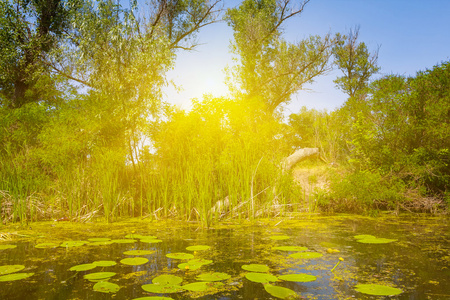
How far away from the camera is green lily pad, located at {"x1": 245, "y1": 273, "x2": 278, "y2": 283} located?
2.23 m

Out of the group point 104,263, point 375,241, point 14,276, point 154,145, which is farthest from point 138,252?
point 154,145

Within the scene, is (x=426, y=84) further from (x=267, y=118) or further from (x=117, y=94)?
(x=267, y=118)

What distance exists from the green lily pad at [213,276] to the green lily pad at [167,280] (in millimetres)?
170

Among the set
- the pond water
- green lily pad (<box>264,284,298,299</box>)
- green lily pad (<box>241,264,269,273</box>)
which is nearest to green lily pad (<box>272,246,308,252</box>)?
the pond water

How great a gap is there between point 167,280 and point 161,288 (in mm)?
140

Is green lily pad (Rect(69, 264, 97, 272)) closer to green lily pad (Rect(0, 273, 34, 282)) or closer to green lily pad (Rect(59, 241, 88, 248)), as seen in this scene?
green lily pad (Rect(0, 273, 34, 282))

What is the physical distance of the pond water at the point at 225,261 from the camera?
2.10m

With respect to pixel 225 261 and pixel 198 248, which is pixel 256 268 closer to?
pixel 225 261

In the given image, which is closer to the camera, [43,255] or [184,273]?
[184,273]

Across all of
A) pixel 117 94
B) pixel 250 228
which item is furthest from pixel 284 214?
pixel 117 94

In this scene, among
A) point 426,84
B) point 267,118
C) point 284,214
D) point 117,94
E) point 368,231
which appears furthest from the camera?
point 267,118

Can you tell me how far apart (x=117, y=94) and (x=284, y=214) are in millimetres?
5606

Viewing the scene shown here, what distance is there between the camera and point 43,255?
3.03 m

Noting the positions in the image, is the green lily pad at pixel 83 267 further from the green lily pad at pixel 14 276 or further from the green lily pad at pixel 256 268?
the green lily pad at pixel 256 268
